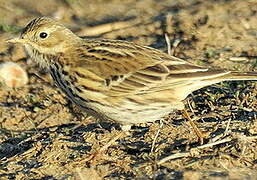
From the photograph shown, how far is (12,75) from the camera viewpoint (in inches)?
336

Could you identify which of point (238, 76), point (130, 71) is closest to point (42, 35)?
point (130, 71)

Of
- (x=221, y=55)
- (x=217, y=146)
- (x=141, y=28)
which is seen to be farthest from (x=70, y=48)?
(x=141, y=28)

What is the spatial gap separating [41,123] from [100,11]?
3.72m

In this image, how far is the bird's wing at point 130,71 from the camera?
589 centimetres

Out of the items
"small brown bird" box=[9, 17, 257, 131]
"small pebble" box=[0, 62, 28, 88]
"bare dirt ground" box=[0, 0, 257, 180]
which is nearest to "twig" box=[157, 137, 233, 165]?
"bare dirt ground" box=[0, 0, 257, 180]

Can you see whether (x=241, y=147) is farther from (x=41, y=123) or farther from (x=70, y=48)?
(x=41, y=123)

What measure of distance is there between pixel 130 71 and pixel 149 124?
887mm

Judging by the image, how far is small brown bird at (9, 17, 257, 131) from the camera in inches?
230

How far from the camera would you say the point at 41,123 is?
7516 mm

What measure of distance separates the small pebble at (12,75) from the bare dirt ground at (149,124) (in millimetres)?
105

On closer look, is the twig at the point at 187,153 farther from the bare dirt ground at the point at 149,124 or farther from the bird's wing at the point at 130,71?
the bird's wing at the point at 130,71

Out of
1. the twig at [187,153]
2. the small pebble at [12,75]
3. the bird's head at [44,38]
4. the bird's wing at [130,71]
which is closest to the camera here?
the twig at [187,153]

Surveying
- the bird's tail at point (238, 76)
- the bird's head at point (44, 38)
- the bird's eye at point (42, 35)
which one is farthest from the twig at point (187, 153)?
the bird's eye at point (42, 35)

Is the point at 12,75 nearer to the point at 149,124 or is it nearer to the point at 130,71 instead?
the point at 149,124
